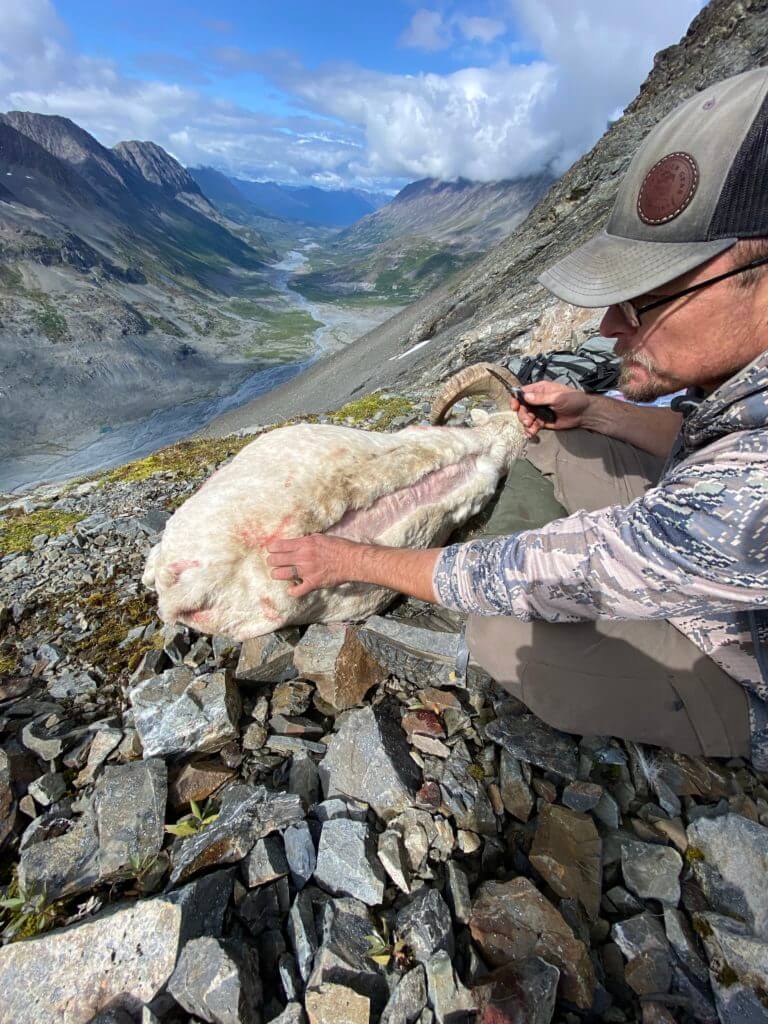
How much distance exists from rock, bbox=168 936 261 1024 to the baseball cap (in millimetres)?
3610

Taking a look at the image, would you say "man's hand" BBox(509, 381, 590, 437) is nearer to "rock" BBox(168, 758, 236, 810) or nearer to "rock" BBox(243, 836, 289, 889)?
"rock" BBox(168, 758, 236, 810)

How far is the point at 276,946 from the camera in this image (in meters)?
2.34

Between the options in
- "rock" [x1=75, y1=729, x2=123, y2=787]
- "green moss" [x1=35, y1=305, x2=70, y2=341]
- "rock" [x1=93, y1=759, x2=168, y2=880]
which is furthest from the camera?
"green moss" [x1=35, y1=305, x2=70, y2=341]

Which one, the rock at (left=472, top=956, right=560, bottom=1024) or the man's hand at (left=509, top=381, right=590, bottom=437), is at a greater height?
the man's hand at (left=509, top=381, right=590, bottom=437)

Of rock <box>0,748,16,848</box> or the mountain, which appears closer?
rock <box>0,748,16,848</box>

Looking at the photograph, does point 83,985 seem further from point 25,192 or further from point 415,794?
point 25,192

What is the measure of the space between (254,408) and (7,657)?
260 ft

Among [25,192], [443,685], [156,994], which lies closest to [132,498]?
[443,685]

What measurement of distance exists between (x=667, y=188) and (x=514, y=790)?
3.44m

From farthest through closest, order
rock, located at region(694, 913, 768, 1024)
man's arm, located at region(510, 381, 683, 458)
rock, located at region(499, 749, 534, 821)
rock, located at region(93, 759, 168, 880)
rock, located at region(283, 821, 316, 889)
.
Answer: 1. man's arm, located at region(510, 381, 683, 458)
2. rock, located at region(499, 749, 534, 821)
3. rock, located at region(93, 759, 168, 880)
4. rock, located at region(283, 821, 316, 889)
5. rock, located at region(694, 913, 768, 1024)

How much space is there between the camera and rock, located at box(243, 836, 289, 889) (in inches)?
100

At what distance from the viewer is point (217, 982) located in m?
2.10

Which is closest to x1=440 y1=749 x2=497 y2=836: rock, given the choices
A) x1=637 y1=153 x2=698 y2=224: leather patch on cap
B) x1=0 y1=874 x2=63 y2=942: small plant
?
x1=0 y1=874 x2=63 y2=942: small plant

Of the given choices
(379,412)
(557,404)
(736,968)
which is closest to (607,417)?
(557,404)
